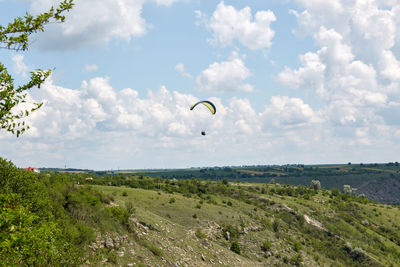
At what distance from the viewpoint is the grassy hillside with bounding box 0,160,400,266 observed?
1794cm

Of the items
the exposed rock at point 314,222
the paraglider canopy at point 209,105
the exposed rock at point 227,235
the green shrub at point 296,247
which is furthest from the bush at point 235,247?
the exposed rock at point 314,222

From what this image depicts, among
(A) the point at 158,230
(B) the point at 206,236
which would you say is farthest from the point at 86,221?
(B) the point at 206,236

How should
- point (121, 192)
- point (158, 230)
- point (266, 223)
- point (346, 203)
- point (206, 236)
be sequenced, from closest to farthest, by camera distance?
1. point (158, 230)
2. point (206, 236)
3. point (121, 192)
4. point (266, 223)
5. point (346, 203)

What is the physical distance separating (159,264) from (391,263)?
57120mm

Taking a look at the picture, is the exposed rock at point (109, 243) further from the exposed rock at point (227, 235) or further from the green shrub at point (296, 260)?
the green shrub at point (296, 260)

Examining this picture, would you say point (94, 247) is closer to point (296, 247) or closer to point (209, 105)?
point (209, 105)

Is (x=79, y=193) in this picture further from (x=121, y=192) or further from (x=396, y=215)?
(x=396, y=215)

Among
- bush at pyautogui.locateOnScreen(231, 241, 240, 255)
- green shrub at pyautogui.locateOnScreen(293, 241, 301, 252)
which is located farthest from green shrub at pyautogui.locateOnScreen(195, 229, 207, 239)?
green shrub at pyautogui.locateOnScreen(293, 241, 301, 252)

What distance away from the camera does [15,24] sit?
12398 mm

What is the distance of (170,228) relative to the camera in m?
38.8

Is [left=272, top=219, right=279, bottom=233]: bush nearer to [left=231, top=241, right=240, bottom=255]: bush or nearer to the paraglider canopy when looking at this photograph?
[left=231, top=241, right=240, bottom=255]: bush

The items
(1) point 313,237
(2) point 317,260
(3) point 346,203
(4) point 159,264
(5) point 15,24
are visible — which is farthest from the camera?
(3) point 346,203

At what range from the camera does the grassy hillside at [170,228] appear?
17.9 m

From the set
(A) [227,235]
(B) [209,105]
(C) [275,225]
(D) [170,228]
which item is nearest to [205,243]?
(D) [170,228]
